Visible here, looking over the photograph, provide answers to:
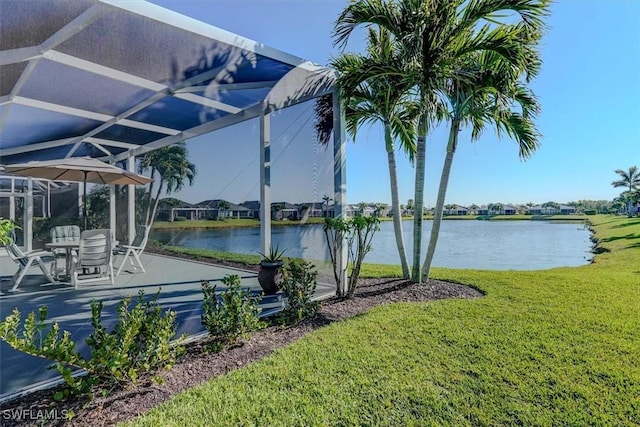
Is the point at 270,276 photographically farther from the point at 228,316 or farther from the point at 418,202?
the point at 418,202

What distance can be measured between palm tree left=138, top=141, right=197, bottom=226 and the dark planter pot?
3061 millimetres

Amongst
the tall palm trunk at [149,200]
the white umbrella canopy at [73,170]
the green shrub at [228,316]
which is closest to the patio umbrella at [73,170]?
the white umbrella canopy at [73,170]

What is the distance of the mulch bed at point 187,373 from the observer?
2336 mm

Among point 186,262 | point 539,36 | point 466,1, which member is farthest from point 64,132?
point 539,36

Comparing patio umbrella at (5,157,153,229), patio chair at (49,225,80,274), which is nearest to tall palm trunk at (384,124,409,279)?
patio umbrella at (5,157,153,229)

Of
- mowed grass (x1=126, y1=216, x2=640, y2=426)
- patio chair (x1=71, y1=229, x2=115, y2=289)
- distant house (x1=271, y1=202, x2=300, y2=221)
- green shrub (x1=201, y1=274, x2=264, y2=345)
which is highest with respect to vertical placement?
distant house (x1=271, y1=202, x2=300, y2=221)

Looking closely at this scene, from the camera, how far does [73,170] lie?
6645 millimetres

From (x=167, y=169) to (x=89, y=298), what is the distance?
371 cm

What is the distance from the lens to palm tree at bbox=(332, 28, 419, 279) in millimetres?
5574

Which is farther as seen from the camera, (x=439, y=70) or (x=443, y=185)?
(x=443, y=185)

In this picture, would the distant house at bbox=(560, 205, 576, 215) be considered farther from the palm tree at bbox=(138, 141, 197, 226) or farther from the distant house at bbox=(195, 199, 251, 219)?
the palm tree at bbox=(138, 141, 197, 226)

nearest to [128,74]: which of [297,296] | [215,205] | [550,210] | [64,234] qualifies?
[215,205]

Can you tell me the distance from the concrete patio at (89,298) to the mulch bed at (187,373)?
0.44 meters

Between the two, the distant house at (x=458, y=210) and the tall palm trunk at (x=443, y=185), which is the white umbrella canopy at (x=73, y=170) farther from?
the distant house at (x=458, y=210)
